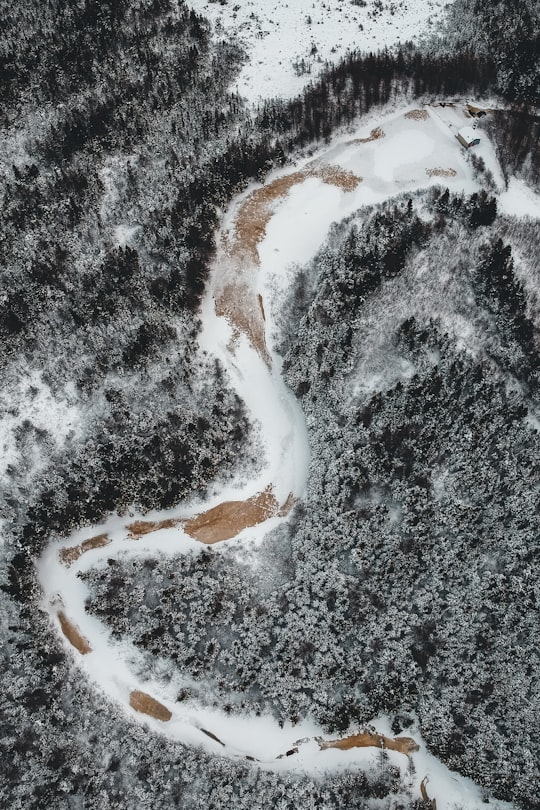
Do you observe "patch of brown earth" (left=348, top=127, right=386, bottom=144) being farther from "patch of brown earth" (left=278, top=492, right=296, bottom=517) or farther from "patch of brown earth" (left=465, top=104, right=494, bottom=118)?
"patch of brown earth" (left=278, top=492, right=296, bottom=517)

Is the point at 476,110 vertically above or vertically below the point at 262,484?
above

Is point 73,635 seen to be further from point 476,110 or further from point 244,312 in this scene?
point 476,110

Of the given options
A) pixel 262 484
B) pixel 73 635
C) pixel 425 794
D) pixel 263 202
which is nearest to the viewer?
pixel 425 794

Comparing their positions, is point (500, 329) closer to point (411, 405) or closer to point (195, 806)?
point (411, 405)

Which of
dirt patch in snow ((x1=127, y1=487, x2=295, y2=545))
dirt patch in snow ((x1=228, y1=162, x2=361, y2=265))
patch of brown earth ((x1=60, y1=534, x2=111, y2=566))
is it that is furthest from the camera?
dirt patch in snow ((x1=228, y1=162, x2=361, y2=265))

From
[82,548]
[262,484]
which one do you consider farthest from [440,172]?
[82,548]

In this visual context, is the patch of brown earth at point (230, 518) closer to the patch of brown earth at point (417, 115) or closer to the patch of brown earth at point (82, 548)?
the patch of brown earth at point (82, 548)

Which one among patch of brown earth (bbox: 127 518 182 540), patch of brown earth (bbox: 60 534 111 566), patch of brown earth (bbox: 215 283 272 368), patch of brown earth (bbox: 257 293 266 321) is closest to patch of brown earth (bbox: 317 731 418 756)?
patch of brown earth (bbox: 127 518 182 540)

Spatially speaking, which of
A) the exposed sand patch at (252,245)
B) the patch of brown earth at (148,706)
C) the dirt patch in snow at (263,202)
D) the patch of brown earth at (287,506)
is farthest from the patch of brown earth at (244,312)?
the patch of brown earth at (148,706)
